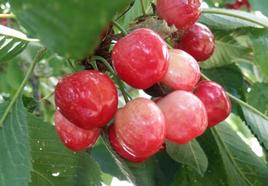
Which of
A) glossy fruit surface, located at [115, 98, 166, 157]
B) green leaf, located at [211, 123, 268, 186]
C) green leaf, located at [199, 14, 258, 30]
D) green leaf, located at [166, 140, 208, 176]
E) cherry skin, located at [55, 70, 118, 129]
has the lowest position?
green leaf, located at [211, 123, 268, 186]

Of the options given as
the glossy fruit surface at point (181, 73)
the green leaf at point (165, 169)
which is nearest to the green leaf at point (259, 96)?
the green leaf at point (165, 169)

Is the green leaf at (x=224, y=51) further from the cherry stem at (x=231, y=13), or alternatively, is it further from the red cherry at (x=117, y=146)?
the red cherry at (x=117, y=146)

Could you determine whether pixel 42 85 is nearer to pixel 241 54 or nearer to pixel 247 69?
pixel 247 69

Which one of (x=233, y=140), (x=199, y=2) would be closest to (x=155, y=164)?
(x=233, y=140)

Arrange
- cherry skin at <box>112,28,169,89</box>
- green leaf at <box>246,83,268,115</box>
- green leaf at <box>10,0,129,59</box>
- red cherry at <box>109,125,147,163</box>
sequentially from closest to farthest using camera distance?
green leaf at <box>10,0,129,59</box>, cherry skin at <box>112,28,169,89</box>, red cherry at <box>109,125,147,163</box>, green leaf at <box>246,83,268,115</box>

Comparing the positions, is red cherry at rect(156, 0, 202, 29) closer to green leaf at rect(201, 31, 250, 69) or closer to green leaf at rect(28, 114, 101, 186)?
green leaf at rect(28, 114, 101, 186)

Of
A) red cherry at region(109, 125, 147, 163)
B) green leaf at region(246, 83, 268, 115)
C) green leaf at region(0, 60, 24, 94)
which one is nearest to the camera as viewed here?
red cherry at region(109, 125, 147, 163)

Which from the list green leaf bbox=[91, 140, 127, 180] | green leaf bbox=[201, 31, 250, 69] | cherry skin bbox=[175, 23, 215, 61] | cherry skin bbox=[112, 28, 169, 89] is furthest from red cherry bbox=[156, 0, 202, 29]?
green leaf bbox=[91, 140, 127, 180]
